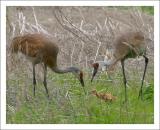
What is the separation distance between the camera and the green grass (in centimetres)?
653

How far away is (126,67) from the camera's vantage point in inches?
324

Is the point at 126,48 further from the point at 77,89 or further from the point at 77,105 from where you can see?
the point at 77,105

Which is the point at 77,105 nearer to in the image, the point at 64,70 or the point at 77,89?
the point at 77,89

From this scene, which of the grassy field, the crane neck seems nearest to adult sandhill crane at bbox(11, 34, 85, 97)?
the crane neck

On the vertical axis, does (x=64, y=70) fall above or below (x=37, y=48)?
below

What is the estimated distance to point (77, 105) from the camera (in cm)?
687

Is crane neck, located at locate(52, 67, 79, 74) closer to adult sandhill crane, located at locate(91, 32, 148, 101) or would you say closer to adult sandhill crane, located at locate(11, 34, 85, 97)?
adult sandhill crane, located at locate(11, 34, 85, 97)

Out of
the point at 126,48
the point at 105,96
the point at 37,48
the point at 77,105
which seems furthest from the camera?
the point at 126,48

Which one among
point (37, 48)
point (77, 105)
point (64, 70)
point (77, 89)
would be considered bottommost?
point (77, 105)

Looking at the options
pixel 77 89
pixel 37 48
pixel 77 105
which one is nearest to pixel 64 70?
pixel 77 89

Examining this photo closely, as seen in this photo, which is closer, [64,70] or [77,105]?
[77,105]

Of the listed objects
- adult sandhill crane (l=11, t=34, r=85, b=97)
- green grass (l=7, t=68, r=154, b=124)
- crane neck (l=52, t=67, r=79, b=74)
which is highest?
adult sandhill crane (l=11, t=34, r=85, b=97)

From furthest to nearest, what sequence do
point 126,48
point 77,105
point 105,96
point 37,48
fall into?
1. point 126,48
2. point 37,48
3. point 105,96
4. point 77,105

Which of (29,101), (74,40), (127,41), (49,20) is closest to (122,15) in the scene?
(49,20)
